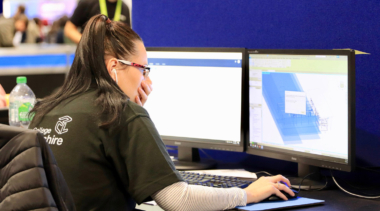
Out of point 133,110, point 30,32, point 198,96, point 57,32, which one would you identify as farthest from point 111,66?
point 30,32

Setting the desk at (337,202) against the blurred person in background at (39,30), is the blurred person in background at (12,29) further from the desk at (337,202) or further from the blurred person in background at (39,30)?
the desk at (337,202)

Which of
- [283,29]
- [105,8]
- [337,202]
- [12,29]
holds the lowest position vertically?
[337,202]

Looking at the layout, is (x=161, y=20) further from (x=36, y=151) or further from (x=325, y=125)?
(x=36, y=151)

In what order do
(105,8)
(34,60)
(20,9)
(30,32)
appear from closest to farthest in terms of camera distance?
1. (105,8)
2. (34,60)
3. (20,9)
4. (30,32)

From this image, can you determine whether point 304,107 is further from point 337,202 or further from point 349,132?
point 337,202

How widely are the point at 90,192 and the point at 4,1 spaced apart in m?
6.84

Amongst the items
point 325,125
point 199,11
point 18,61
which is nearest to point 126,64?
point 325,125

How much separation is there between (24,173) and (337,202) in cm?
93

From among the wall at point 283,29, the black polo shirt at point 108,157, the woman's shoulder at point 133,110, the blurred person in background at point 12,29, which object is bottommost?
the black polo shirt at point 108,157

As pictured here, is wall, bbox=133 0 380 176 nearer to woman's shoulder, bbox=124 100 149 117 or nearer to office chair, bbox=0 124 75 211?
woman's shoulder, bbox=124 100 149 117

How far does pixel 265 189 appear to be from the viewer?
3.98ft

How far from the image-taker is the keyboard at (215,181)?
133 cm

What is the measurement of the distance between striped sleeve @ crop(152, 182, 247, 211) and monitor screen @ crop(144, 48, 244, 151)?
0.46 meters

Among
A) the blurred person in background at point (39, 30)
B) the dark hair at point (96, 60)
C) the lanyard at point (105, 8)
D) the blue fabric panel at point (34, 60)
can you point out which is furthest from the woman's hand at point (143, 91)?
the blurred person in background at point (39, 30)
